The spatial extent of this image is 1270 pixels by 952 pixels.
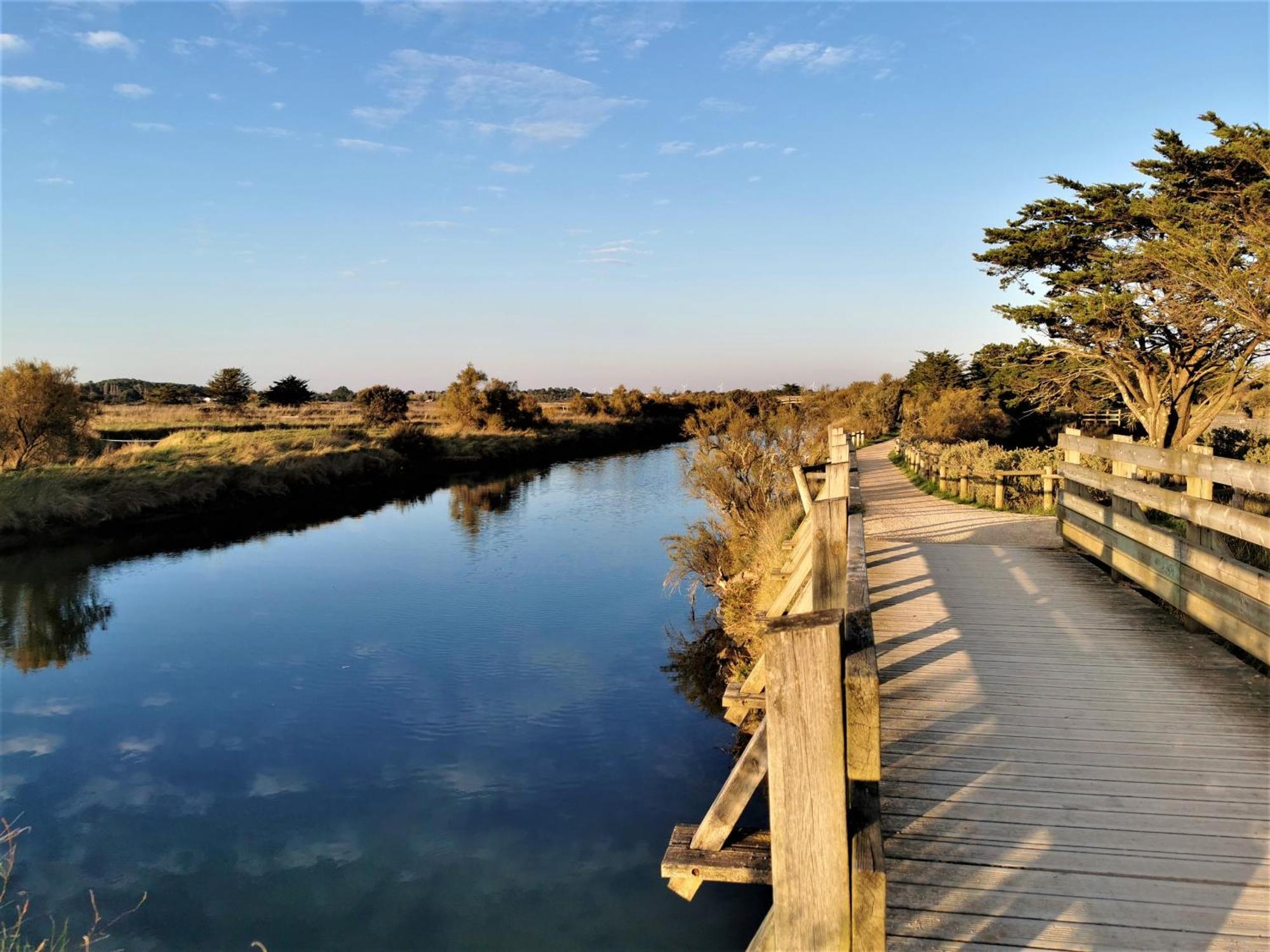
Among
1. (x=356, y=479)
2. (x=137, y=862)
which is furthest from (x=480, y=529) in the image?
(x=137, y=862)

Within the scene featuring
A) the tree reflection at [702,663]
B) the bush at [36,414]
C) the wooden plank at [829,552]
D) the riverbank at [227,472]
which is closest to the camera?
the wooden plank at [829,552]

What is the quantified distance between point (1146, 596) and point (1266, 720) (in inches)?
124

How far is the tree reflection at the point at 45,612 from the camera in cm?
1227

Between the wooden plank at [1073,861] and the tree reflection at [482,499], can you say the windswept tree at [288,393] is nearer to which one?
the tree reflection at [482,499]

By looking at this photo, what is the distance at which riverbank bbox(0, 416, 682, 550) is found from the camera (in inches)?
790

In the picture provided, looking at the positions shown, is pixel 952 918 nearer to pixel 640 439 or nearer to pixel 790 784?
pixel 790 784

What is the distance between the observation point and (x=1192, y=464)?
6.11 metres

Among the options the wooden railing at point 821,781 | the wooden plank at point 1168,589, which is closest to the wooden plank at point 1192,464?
the wooden plank at point 1168,589

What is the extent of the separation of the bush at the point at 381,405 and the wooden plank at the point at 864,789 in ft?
145

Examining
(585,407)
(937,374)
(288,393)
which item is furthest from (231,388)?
(937,374)

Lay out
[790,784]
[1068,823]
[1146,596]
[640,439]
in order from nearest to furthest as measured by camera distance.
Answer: [790,784] < [1068,823] < [1146,596] < [640,439]

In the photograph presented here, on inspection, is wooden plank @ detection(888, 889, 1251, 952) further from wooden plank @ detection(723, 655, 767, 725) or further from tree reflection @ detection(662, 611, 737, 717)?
tree reflection @ detection(662, 611, 737, 717)

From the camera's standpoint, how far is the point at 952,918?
116 inches

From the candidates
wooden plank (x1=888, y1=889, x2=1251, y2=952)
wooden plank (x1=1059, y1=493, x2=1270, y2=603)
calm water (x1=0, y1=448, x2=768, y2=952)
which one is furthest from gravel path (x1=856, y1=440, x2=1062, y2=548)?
wooden plank (x1=888, y1=889, x2=1251, y2=952)
